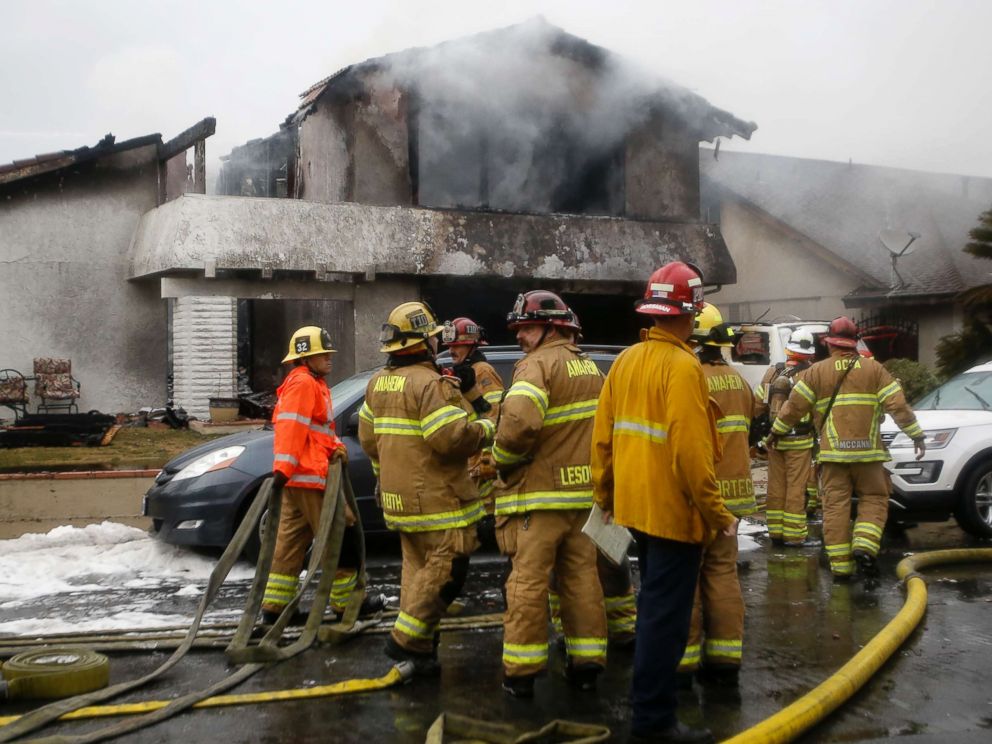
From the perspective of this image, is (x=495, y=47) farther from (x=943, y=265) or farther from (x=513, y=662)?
(x=513, y=662)

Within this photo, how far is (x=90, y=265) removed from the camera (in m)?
16.1

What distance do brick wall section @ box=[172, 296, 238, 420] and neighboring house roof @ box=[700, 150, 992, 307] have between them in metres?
12.1

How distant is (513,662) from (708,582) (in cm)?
102

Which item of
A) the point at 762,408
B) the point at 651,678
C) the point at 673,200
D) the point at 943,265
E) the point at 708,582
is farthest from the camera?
the point at 943,265

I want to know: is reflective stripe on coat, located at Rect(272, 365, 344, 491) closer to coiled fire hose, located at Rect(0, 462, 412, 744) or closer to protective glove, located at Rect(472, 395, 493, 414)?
coiled fire hose, located at Rect(0, 462, 412, 744)

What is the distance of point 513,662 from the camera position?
4676 mm

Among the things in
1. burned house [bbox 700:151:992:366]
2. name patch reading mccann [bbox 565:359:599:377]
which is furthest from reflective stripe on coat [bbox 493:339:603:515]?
burned house [bbox 700:151:992:366]

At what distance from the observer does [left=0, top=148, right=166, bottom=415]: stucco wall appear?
15734mm

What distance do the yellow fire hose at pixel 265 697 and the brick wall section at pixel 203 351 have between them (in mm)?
10698

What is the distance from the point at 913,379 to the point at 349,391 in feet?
32.4

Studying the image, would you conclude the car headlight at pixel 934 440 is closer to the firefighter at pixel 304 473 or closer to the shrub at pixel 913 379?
the firefighter at pixel 304 473

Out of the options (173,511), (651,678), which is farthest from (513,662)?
(173,511)

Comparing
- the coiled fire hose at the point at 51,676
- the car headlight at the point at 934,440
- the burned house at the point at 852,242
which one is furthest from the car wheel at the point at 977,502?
the burned house at the point at 852,242

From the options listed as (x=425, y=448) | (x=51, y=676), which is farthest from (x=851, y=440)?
(x=51, y=676)
